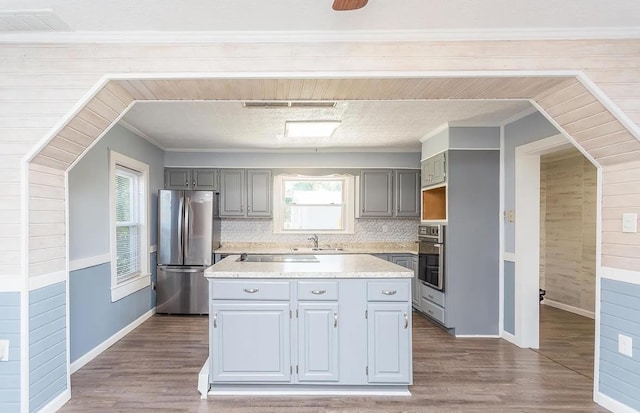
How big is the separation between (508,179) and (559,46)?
6.75ft

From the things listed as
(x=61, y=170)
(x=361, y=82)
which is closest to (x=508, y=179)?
(x=361, y=82)

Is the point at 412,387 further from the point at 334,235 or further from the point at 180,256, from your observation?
the point at 180,256

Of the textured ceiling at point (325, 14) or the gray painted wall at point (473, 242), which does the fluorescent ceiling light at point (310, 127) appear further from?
the gray painted wall at point (473, 242)

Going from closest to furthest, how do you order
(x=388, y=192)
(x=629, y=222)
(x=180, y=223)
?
(x=629, y=222) < (x=180, y=223) < (x=388, y=192)

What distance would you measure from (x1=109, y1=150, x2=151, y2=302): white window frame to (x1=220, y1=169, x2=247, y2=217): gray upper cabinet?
108cm

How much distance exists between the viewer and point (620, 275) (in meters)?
2.43

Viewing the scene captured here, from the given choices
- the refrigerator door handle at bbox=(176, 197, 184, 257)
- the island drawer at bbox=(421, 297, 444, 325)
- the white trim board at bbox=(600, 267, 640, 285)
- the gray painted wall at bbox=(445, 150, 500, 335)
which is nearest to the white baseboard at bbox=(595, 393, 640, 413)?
the white trim board at bbox=(600, 267, 640, 285)

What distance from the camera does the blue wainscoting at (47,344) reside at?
2.27 meters

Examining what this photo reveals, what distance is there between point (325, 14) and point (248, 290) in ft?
6.27

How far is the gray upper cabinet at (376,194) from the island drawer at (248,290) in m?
3.07

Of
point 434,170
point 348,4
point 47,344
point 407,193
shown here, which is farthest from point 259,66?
point 407,193

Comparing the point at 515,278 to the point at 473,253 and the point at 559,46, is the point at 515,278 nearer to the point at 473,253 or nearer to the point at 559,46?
the point at 473,253

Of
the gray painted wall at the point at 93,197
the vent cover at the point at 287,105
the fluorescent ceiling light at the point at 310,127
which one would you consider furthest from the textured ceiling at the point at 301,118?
the gray painted wall at the point at 93,197

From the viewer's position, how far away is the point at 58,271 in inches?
98.7
